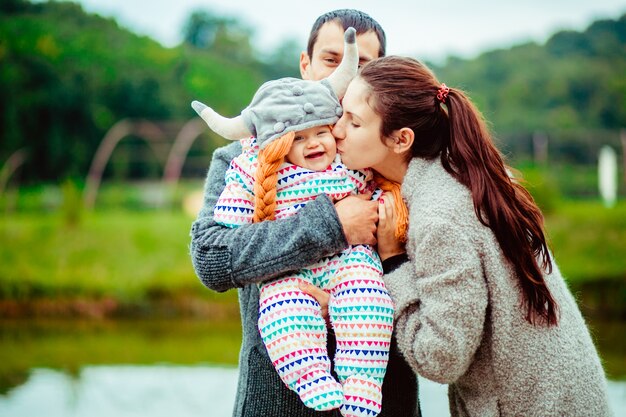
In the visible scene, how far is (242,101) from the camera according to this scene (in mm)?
20406

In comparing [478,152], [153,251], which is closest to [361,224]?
[478,152]

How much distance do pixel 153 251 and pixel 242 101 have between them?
374 inches

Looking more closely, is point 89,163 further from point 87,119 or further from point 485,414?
point 485,414

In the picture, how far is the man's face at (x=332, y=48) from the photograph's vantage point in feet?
7.50

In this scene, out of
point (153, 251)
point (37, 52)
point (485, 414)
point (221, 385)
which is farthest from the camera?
point (37, 52)

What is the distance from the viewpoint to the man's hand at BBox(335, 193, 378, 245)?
182 cm

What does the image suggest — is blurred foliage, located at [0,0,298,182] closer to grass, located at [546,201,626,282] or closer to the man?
grass, located at [546,201,626,282]

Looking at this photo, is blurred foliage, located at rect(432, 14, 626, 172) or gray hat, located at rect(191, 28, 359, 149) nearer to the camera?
gray hat, located at rect(191, 28, 359, 149)

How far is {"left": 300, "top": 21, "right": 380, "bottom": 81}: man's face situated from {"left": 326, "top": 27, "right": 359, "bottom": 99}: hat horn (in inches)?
13.7

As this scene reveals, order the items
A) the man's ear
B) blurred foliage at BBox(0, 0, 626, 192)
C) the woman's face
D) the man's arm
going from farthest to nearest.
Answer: blurred foliage at BBox(0, 0, 626, 192), the man's ear, the woman's face, the man's arm

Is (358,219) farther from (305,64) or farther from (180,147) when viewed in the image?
(180,147)

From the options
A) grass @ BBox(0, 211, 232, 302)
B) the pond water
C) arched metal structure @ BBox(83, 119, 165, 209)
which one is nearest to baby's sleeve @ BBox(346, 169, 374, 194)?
the pond water

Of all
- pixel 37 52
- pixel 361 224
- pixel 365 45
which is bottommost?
pixel 361 224

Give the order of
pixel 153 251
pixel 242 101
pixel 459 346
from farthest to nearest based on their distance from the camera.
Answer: pixel 242 101 < pixel 153 251 < pixel 459 346
